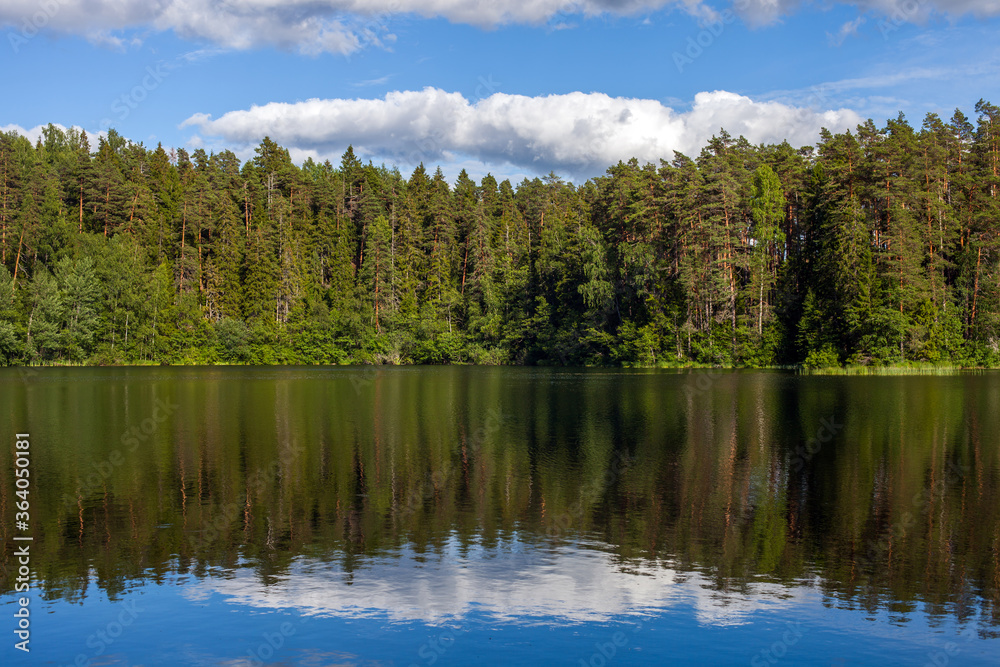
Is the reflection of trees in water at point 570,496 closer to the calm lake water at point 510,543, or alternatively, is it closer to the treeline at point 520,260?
the calm lake water at point 510,543

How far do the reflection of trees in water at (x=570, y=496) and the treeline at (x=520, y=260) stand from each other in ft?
148

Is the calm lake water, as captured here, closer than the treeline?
Yes

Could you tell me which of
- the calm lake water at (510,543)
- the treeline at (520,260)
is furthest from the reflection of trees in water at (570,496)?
the treeline at (520,260)

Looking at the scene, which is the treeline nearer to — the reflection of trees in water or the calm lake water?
the reflection of trees in water

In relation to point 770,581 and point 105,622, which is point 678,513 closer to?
point 770,581

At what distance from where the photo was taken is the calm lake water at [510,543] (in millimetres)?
10820

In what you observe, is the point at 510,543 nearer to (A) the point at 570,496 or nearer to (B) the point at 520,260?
(A) the point at 570,496

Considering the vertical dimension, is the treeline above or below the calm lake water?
above

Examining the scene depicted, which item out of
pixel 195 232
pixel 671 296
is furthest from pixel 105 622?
pixel 195 232

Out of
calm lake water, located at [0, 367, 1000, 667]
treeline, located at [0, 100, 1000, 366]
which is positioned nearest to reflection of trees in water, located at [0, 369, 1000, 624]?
calm lake water, located at [0, 367, 1000, 667]

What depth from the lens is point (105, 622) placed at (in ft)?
37.9

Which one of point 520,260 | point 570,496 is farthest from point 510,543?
point 520,260

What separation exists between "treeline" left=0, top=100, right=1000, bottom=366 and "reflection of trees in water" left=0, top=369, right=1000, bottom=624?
45.1m

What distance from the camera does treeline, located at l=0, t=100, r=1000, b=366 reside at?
77.6m
